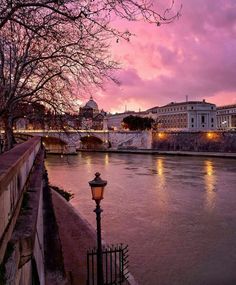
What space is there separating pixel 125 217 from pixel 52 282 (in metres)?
11.3

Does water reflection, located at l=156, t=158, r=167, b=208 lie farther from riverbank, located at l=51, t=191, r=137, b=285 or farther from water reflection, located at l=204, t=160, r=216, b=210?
riverbank, located at l=51, t=191, r=137, b=285

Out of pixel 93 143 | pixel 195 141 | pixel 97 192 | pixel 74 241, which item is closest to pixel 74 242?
pixel 74 241

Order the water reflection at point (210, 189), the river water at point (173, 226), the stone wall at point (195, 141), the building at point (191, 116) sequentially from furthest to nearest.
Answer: the building at point (191, 116) → the stone wall at point (195, 141) → the water reflection at point (210, 189) → the river water at point (173, 226)

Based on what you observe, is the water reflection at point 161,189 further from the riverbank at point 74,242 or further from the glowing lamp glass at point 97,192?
the glowing lamp glass at point 97,192

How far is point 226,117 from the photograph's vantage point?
13812 cm

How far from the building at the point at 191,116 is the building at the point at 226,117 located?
5.57 meters

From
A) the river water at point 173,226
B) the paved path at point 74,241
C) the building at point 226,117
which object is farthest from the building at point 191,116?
the paved path at point 74,241

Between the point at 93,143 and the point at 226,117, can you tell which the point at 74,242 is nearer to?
the point at 93,143

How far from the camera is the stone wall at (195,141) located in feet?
216

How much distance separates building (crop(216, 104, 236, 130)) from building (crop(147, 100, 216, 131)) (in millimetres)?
5571

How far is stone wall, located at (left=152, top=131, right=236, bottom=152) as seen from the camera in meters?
65.8

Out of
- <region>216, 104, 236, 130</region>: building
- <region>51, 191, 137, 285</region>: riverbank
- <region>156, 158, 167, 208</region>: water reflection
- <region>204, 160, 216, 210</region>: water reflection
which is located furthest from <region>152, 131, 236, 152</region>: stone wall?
<region>216, 104, 236, 130</region>: building

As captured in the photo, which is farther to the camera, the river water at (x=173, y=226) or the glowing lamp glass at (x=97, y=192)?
the river water at (x=173, y=226)

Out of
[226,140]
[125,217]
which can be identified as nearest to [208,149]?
[226,140]
